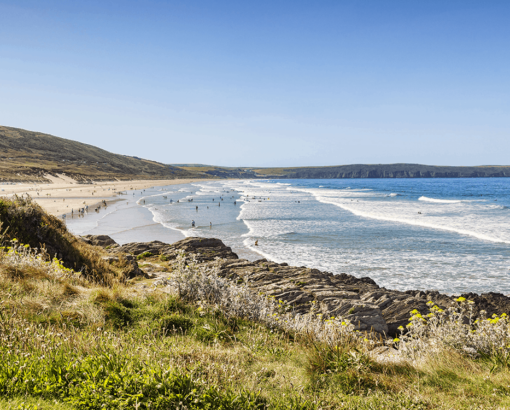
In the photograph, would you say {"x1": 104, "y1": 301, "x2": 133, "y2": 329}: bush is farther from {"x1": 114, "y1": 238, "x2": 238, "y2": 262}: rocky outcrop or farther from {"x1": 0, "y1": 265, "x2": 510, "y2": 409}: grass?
{"x1": 114, "y1": 238, "x2": 238, "y2": 262}: rocky outcrop

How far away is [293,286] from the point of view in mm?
11375

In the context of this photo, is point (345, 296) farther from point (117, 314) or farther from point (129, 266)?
point (117, 314)

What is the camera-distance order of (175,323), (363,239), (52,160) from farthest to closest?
1. (52,160)
2. (363,239)
3. (175,323)

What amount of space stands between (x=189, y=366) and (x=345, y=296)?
311 inches

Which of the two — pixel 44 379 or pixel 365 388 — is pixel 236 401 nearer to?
pixel 365 388

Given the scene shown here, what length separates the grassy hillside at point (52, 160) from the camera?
99.8m

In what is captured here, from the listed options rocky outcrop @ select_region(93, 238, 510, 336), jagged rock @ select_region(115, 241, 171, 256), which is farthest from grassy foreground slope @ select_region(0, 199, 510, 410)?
jagged rock @ select_region(115, 241, 171, 256)

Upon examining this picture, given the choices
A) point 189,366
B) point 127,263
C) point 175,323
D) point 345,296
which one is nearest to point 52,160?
point 127,263

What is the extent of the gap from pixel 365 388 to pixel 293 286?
7477 mm

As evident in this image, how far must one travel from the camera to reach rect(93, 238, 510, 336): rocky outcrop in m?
9.38

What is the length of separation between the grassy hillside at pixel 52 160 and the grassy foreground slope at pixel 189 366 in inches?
3918

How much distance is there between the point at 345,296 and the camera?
10.6 m

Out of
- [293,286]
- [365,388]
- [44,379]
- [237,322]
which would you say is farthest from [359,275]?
[44,379]

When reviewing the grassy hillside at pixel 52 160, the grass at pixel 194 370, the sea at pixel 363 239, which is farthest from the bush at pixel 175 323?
the grassy hillside at pixel 52 160
